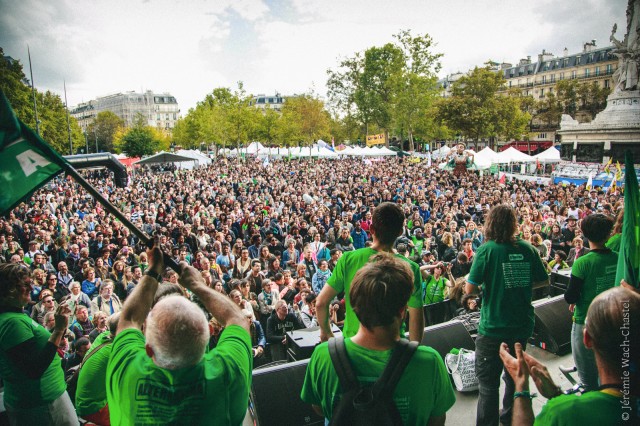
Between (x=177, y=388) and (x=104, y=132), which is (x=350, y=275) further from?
(x=104, y=132)

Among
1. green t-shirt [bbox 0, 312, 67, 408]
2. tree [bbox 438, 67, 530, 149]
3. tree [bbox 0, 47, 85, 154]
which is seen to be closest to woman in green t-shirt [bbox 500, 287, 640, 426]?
green t-shirt [bbox 0, 312, 67, 408]

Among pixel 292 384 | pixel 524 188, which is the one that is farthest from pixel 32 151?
pixel 524 188

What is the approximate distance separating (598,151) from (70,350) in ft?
105

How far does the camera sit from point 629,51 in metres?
26.7

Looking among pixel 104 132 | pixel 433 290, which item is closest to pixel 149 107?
pixel 104 132

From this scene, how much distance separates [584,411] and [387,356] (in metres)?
0.66

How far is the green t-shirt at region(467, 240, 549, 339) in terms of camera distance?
2.79 metres

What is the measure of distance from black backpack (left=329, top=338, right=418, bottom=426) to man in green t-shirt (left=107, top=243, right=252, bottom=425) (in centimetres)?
41

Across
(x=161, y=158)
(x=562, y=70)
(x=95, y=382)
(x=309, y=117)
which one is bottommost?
(x=95, y=382)

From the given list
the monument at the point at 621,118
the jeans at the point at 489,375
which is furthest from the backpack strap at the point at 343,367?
the monument at the point at 621,118

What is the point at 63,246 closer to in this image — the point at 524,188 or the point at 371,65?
the point at 524,188

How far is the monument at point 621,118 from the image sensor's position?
84.7 feet

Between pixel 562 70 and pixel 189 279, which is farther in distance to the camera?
pixel 562 70

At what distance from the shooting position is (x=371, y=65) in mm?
46375
